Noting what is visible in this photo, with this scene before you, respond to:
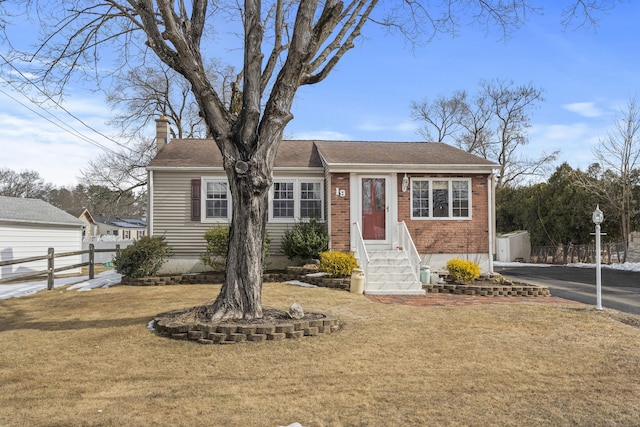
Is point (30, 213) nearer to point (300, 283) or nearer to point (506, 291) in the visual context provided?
point (300, 283)

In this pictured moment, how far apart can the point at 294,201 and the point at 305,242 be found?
164 cm

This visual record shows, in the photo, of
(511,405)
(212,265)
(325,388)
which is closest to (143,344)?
(325,388)

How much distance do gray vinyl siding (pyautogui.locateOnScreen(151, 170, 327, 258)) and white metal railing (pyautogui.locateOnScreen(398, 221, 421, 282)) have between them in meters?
3.91

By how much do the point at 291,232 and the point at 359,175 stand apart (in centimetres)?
265

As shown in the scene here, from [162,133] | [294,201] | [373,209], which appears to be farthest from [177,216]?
[373,209]

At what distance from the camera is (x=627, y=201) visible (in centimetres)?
2180

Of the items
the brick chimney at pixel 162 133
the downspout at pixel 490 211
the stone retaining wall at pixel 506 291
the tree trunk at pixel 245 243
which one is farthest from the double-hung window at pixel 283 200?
the tree trunk at pixel 245 243

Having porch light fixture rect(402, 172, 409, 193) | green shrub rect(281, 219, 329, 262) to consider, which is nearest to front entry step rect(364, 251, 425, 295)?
green shrub rect(281, 219, 329, 262)

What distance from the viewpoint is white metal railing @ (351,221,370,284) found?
11159 mm

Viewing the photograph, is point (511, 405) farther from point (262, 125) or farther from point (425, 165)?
point (425, 165)

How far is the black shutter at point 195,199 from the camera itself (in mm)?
13828

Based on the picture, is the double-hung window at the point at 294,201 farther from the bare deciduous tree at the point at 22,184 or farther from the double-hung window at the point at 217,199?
the bare deciduous tree at the point at 22,184

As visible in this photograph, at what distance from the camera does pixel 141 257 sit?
12578 mm

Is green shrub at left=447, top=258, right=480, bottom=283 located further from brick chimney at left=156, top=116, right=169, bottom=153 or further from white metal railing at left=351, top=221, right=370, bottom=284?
brick chimney at left=156, top=116, right=169, bottom=153
